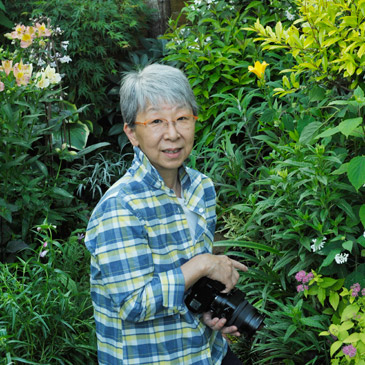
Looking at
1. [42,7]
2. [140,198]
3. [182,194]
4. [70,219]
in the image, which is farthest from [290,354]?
[42,7]

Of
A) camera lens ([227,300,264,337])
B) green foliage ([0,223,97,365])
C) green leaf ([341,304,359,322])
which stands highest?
camera lens ([227,300,264,337])

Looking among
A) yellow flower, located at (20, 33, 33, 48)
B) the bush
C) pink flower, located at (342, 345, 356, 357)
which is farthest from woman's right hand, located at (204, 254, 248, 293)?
the bush

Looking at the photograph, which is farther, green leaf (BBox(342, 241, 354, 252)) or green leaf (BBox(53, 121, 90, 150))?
green leaf (BBox(53, 121, 90, 150))

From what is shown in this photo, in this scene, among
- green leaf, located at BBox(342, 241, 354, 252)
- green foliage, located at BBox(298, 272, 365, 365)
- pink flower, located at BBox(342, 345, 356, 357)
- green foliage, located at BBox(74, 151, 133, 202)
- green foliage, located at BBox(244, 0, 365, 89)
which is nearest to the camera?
pink flower, located at BBox(342, 345, 356, 357)

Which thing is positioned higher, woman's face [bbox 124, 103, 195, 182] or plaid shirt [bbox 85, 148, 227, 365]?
woman's face [bbox 124, 103, 195, 182]

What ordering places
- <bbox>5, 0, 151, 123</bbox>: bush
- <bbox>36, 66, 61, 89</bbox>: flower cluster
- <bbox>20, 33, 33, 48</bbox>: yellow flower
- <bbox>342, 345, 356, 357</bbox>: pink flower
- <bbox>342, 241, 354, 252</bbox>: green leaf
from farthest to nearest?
<bbox>5, 0, 151, 123</bbox>: bush
<bbox>20, 33, 33, 48</bbox>: yellow flower
<bbox>36, 66, 61, 89</bbox>: flower cluster
<bbox>342, 241, 354, 252</bbox>: green leaf
<bbox>342, 345, 356, 357</bbox>: pink flower

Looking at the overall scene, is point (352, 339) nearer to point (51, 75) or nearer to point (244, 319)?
point (244, 319)

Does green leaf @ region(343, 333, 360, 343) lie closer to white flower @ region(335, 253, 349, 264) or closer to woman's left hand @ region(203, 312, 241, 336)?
white flower @ region(335, 253, 349, 264)

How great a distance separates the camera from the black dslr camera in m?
1.89

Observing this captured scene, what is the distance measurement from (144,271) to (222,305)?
31 cm

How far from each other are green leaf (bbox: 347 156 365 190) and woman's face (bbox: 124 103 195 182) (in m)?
0.79

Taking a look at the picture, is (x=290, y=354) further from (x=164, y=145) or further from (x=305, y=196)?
(x=164, y=145)

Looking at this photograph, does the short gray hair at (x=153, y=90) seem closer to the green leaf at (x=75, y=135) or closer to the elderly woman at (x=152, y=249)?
the elderly woman at (x=152, y=249)

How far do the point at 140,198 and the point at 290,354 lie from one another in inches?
53.7
